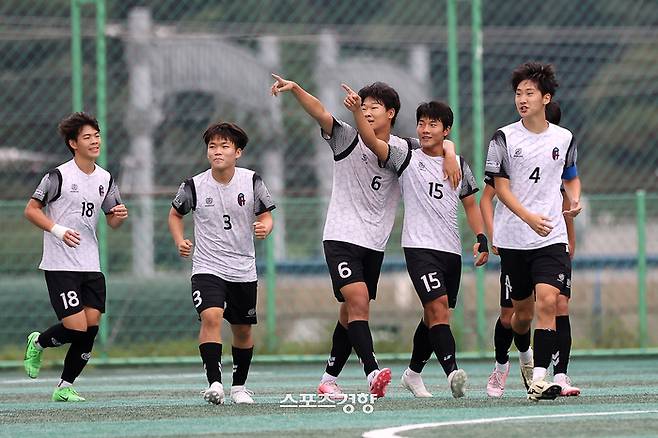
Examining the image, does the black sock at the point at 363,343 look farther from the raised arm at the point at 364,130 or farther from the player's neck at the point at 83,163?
the player's neck at the point at 83,163

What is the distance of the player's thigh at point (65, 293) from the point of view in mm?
10953

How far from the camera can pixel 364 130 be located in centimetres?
999

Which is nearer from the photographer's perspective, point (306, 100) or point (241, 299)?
point (306, 100)

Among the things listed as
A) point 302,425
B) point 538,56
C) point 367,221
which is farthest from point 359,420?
point 538,56

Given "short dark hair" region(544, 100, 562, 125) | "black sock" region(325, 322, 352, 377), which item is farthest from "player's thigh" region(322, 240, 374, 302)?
"short dark hair" region(544, 100, 562, 125)

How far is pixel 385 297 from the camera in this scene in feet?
55.9

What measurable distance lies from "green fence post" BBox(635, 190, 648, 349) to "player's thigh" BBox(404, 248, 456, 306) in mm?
5960

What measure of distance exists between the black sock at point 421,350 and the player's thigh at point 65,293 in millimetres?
2166

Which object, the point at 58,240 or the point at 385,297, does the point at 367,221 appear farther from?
the point at 385,297

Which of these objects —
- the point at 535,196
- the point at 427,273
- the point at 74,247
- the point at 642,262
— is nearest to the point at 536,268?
the point at 535,196

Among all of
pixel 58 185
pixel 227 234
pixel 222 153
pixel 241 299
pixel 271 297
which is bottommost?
pixel 241 299

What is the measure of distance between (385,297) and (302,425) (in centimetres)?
883

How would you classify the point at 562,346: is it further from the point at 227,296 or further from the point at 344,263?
the point at 227,296

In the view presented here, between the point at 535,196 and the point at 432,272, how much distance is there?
2.52 feet
